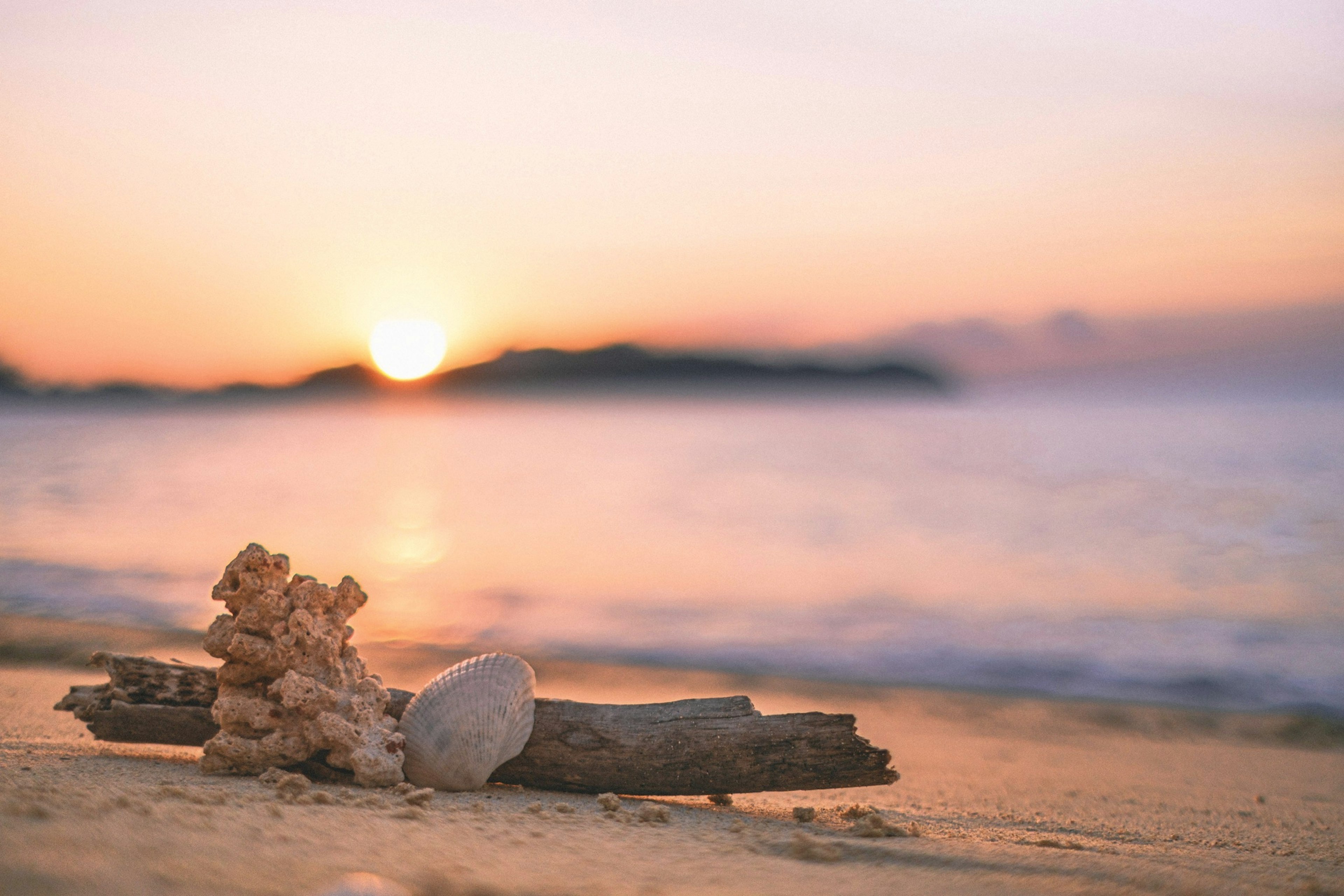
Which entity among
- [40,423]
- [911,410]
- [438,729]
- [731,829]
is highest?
[911,410]

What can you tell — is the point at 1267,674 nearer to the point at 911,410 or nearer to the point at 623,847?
the point at 623,847

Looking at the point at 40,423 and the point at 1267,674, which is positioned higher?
the point at 40,423

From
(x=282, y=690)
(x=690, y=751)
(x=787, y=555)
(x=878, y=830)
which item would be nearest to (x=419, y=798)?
(x=282, y=690)

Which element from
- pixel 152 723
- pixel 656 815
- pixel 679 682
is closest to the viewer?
pixel 656 815

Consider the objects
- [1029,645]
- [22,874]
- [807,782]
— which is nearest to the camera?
[22,874]

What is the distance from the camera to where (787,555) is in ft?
49.0

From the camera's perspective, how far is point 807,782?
3832mm

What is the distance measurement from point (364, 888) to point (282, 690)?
1.76m

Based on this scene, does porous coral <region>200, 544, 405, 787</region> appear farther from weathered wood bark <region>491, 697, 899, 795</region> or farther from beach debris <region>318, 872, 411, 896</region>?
beach debris <region>318, 872, 411, 896</region>

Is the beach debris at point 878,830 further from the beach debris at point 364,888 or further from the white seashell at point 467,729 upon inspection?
the beach debris at point 364,888

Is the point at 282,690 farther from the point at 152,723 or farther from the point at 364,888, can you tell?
the point at 364,888

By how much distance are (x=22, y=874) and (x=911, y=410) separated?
106m

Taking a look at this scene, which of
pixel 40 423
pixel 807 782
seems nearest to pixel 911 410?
pixel 40 423

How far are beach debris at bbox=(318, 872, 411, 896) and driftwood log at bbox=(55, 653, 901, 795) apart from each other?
1.70 metres
